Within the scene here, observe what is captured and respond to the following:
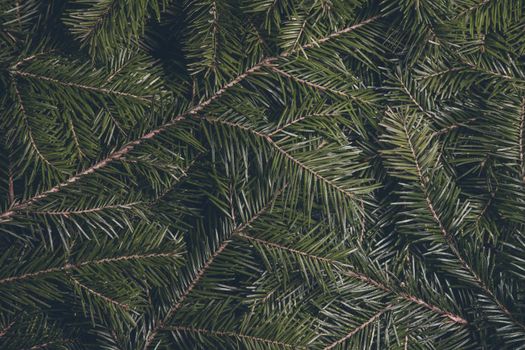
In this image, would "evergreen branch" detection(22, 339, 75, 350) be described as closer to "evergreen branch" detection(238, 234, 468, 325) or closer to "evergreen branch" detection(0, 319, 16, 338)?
"evergreen branch" detection(0, 319, 16, 338)

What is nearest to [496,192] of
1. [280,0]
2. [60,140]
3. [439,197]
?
[439,197]

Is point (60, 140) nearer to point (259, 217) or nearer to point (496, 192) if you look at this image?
point (259, 217)

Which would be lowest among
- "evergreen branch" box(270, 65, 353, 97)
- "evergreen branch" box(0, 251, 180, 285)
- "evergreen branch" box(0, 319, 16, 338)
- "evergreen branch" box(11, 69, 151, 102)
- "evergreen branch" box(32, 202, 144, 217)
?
"evergreen branch" box(0, 319, 16, 338)

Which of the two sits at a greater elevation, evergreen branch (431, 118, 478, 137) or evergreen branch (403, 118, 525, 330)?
evergreen branch (431, 118, 478, 137)

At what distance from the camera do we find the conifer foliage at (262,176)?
0.65m

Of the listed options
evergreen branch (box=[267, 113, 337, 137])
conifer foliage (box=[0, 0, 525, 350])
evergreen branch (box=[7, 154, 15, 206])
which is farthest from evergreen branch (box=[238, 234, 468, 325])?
evergreen branch (box=[7, 154, 15, 206])

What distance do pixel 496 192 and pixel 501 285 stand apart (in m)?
0.09

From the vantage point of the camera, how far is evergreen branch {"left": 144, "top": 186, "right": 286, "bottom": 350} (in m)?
0.68

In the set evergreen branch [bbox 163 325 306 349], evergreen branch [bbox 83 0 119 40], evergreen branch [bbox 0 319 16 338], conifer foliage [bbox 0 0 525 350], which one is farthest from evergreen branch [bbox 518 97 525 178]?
evergreen branch [bbox 0 319 16 338]

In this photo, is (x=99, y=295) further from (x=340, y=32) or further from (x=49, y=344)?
(x=340, y=32)

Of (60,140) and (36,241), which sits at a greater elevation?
(60,140)

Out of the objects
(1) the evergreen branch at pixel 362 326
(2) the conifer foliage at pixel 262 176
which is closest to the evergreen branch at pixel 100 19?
(2) the conifer foliage at pixel 262 176

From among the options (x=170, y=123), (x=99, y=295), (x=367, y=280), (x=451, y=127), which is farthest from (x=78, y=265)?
(x=451, y=127)

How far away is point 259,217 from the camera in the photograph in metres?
0.68
